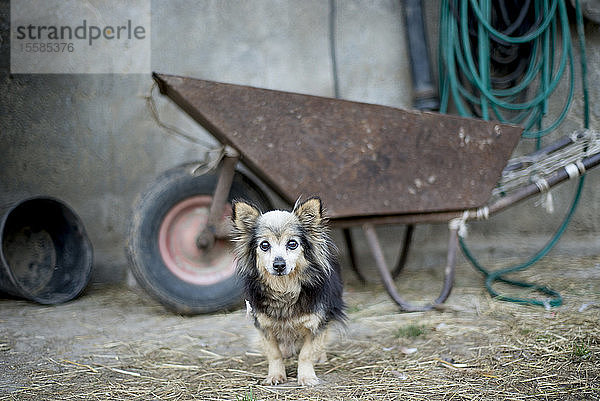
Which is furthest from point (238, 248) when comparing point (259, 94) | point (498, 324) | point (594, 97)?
point (594, 97)

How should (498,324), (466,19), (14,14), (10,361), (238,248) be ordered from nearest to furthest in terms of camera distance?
(238,248), (10,361), (498,324), (466,19), (14,14)

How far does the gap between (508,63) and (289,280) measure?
2.75 meters

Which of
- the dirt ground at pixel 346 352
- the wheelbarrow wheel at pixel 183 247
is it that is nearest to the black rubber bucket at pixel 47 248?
the dirt ground at pixel 346 352

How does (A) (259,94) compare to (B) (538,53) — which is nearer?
(A) (259,94)

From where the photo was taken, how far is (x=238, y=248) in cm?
225

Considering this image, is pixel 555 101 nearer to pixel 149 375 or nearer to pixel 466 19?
pixel 466 19

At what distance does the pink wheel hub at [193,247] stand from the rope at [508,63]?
1.59 meters

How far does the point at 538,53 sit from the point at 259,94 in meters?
2.25

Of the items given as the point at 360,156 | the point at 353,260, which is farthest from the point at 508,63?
the point at 353,260

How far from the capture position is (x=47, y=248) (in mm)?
3877

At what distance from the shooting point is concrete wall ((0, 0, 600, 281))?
409 centimetres

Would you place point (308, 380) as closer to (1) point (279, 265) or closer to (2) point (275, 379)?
(2) point (275, 379)

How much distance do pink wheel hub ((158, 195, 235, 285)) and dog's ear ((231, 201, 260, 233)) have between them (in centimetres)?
120

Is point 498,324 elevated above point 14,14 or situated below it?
below
